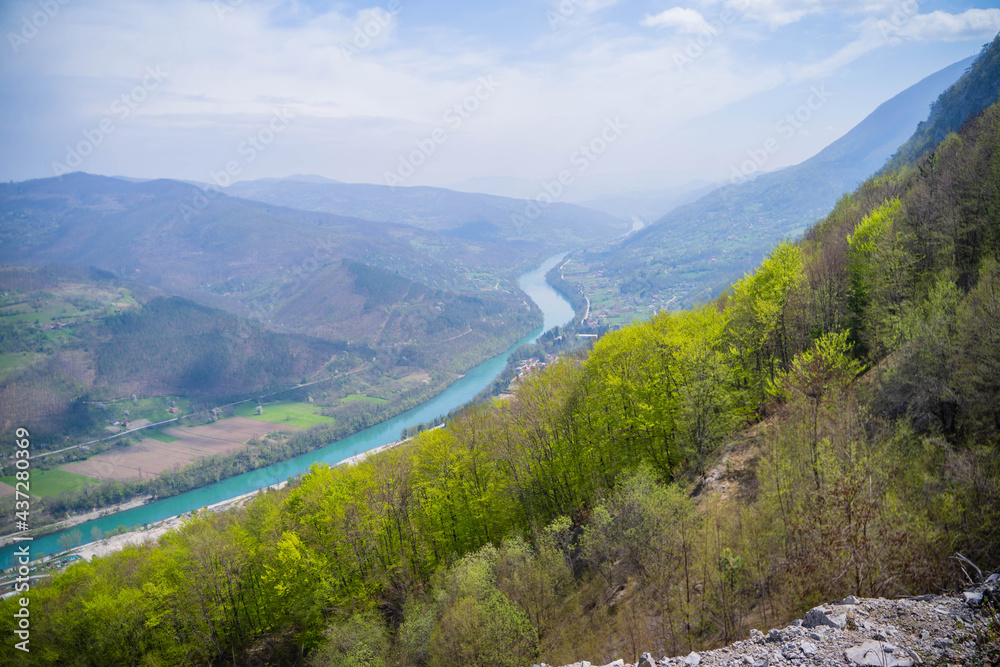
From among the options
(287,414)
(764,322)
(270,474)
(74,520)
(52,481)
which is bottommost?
(270,474)

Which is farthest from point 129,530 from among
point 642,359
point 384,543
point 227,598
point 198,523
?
point 642,359

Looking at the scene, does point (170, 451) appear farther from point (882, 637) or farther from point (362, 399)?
point (882, 637)

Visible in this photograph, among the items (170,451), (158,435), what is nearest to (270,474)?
(170,451)

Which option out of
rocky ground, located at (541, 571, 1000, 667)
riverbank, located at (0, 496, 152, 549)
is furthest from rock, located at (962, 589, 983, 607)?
riverbank, located at (0, 496, 152, 549)

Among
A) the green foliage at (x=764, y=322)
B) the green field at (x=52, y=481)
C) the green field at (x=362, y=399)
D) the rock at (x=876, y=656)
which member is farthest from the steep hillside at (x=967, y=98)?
the green field at (x=52, y=481)

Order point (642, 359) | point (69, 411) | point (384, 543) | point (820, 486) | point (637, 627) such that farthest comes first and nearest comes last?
point (69, 411) → point (384, 543) → point (642, 359) → point (637, 627) → point (820, 486)

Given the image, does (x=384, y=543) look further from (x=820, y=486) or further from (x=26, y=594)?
(x=820, y=486)
